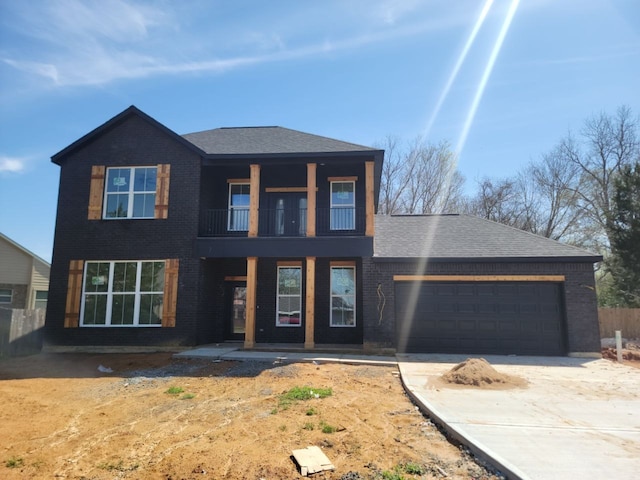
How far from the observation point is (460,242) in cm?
1292

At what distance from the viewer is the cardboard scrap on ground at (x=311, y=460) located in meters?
3.81

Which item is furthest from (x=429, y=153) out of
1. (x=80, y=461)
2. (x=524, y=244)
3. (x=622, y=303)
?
(x=80, y=461)

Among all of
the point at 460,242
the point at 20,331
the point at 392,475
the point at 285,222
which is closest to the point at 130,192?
the point at 285,222

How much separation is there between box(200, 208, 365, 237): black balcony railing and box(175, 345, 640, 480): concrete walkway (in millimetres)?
4685

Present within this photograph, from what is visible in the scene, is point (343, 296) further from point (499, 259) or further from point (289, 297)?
point (499, 259)

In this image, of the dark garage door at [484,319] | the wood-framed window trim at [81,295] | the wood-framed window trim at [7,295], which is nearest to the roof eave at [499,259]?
the dark garage door at [484,319]

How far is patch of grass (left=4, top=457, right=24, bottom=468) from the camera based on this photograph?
407 centimetres

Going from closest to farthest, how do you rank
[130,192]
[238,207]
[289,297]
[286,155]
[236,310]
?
[286,155]
[130,192]
[289,297]
[238,207]
[236,310]

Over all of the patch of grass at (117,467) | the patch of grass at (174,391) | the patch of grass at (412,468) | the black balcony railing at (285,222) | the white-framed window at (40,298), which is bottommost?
the patch of grass at (174,391)

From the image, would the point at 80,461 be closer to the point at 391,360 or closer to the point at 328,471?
the point at 328,471

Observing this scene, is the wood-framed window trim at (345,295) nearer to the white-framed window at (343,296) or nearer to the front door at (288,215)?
the white-framed window at (343,296)

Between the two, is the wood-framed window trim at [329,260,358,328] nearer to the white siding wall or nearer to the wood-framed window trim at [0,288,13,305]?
the white siding wall

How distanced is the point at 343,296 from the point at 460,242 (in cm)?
435

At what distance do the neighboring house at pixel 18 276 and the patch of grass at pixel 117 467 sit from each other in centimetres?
2083
